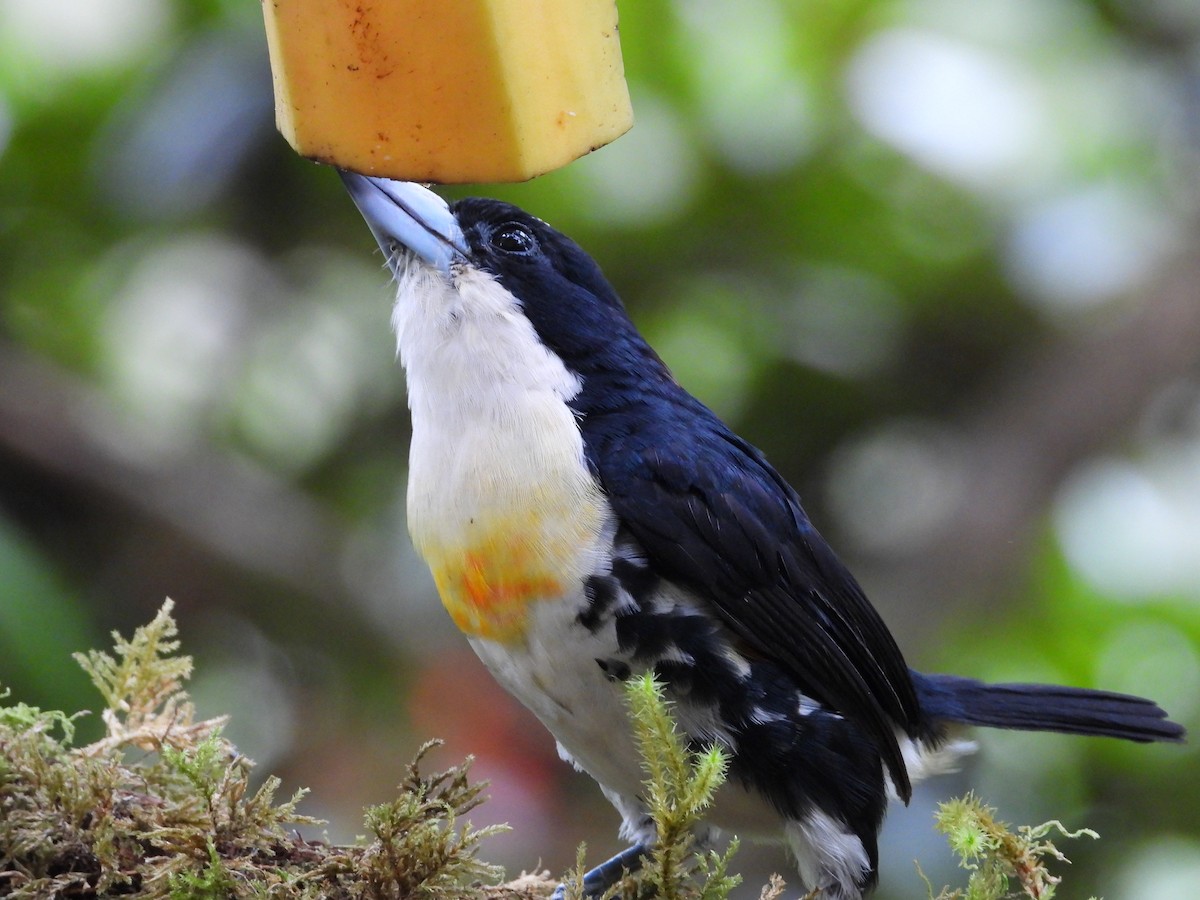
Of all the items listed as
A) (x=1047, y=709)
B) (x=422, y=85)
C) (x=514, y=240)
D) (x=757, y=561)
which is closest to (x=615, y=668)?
(x=757, y=561)

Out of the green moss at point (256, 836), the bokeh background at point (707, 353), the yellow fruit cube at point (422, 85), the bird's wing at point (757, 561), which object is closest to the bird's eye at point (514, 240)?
the bird's wing at point (757, 561)

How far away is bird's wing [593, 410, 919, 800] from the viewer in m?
2.44

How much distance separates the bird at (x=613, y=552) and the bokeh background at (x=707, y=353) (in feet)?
5.82

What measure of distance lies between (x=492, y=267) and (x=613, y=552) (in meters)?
0.65

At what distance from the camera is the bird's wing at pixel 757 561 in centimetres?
Answer: 244

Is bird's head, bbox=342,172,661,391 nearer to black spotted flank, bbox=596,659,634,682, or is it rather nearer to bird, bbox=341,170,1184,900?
bird, bbox=341,170,1184,900

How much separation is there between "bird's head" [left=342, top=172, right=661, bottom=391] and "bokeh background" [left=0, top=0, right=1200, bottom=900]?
188 cm

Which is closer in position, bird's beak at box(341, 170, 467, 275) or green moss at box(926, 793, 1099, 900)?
green moss at box(926, 793, 1099, 900)

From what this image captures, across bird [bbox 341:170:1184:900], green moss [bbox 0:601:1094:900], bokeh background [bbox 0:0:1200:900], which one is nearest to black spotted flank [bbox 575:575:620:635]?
bird [bbox 341:170:1184:900]

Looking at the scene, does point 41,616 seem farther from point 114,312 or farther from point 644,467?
point 644,467

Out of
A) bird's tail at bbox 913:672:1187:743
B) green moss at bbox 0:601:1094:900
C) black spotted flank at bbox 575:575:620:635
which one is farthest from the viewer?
bird's tail at bbox 913:672:1187:743

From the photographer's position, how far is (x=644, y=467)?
2.48 m

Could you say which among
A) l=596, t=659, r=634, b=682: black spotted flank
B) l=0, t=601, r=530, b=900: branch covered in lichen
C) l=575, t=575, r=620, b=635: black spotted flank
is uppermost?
l=575, t=575, r=620, b=635: black spotted flank

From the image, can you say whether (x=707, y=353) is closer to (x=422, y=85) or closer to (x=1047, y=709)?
(x=1047, y=709)
